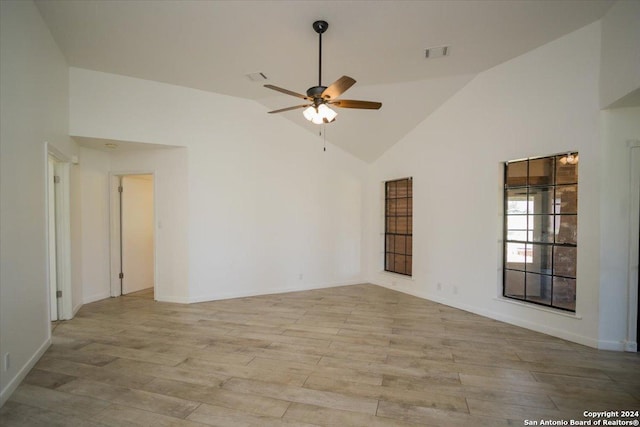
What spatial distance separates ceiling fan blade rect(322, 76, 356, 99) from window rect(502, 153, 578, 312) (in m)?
2.94

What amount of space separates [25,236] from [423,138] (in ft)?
18.0

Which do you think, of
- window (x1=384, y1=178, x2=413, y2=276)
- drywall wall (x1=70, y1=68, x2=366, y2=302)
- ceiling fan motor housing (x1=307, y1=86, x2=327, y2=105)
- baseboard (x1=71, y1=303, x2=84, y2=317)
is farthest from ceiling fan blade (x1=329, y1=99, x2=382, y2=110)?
baseboard (x1=71, y1=303, x2=84, y2=317)

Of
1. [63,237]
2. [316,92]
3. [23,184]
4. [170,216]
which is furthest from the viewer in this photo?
[170,216]

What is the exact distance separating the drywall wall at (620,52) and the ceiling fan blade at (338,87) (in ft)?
8.93

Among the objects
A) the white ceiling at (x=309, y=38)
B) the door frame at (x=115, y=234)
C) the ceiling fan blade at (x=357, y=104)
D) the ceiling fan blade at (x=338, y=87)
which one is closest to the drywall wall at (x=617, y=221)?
the white ceiling at (x=309, y=38)

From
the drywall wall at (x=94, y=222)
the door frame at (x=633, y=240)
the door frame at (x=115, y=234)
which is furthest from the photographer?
the door frame at (x=115, y=234)

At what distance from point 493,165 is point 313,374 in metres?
3.69

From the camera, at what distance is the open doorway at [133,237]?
589 cm

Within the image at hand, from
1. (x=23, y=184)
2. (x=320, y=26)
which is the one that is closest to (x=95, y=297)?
(x=23, y=184)

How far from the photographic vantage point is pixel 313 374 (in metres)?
3.02

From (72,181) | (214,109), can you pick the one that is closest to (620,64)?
(214,109)

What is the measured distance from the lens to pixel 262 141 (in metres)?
6.01

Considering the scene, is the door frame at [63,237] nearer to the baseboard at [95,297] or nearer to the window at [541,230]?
the baseboard at [95,297]

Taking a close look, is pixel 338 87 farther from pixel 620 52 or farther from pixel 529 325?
pixel 529 325
